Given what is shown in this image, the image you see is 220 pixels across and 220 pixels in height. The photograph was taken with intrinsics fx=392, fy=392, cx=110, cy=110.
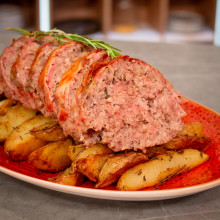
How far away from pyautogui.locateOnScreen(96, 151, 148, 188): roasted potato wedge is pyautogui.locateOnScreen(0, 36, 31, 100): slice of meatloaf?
2.95ft

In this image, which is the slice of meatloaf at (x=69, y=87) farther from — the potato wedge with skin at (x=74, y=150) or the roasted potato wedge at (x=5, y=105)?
the roasted potato wedge at (x=5, y=105)

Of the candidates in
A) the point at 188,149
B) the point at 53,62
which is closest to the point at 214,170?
the point at 188,149

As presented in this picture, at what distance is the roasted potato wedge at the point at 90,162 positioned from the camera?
5.77 ft

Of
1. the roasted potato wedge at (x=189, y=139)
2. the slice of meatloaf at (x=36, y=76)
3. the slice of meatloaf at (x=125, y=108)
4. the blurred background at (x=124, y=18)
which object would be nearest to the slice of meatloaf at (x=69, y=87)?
the slice of meatloaf at (x=125, y=108)

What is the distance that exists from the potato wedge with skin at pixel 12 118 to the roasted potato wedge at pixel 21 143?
5.4 inches

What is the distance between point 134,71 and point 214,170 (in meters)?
0.63

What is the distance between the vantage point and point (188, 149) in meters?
1.97

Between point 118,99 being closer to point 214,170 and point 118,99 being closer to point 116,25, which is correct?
point 214,170

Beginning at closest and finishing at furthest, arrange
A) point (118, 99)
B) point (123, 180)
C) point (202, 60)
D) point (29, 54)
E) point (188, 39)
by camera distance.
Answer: point (123, 180) → point (118, 99) → point (29, 54) → point (202, 60) → point (188, 39)

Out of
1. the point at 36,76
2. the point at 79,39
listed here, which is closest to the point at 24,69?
the point at 36,76

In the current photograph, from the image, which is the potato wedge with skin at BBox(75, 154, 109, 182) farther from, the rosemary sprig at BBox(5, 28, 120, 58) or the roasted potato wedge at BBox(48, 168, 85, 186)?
the rosemary sprig at BBox(5, 28, 120, 58)

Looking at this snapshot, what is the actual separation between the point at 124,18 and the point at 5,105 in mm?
4793

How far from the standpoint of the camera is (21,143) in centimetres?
206

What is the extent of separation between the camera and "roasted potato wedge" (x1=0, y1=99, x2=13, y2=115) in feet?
7.63
